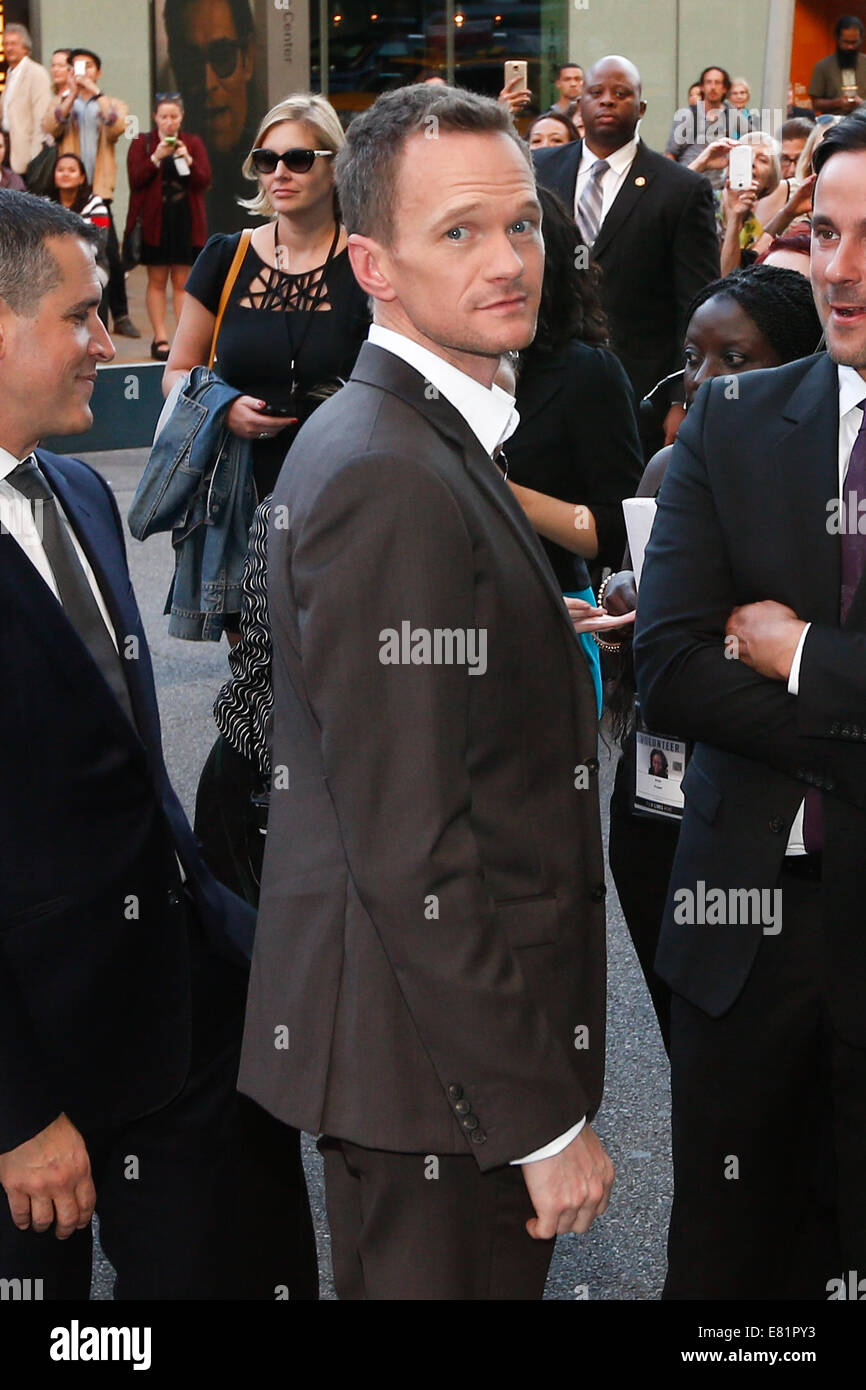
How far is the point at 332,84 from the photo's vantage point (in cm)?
1684

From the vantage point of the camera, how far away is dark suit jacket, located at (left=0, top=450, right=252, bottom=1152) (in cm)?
237

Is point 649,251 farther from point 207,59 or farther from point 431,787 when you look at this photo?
point 207,59

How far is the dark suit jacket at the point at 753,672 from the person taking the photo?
7.85 feet

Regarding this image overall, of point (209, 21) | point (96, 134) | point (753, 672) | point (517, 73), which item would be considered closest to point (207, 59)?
point (209, 21)

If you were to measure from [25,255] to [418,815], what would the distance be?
1144mm

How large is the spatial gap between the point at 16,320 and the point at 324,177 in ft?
8.32

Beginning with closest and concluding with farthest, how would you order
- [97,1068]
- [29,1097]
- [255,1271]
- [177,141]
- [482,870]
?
[482,870] < [29,1097] < [97,1068] < [255,1271] < [177,141]

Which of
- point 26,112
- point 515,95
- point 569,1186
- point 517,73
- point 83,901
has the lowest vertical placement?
point 569,1186

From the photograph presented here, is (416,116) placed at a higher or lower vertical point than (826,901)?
higher

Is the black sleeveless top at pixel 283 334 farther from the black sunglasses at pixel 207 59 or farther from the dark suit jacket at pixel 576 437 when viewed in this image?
the black sunglasses at pixel 207 59

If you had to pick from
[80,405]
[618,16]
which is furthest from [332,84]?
[80,405]

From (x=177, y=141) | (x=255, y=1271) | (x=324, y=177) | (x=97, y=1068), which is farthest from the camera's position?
(x=177, y=141)

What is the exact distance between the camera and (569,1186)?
6.44ft
